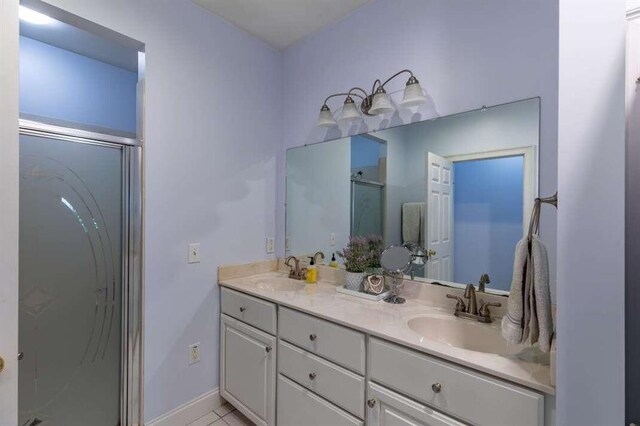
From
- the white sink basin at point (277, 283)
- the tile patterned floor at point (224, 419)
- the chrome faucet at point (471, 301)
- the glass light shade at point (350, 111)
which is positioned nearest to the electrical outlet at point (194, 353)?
the tile patterned floor at point (224, 419)

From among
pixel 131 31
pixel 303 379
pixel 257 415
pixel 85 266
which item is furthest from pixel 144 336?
pixel 131 31

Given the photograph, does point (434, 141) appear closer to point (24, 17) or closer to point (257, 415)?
point (257, 415)

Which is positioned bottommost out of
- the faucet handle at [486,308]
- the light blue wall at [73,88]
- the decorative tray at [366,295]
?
the decorative tray at [366,295]

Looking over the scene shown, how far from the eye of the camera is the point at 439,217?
5.50 feet

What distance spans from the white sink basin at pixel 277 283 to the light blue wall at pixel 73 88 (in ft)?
6.24

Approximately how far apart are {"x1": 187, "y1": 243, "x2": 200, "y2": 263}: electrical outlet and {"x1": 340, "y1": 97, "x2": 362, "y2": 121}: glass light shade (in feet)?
4.16

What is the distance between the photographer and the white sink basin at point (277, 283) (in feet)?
6.69

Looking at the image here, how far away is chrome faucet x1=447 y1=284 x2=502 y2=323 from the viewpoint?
139 centimetres

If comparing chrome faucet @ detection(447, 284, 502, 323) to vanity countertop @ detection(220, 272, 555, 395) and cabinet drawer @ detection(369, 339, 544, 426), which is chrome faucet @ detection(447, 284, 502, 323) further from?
cabinet drawer @ detection(369, 339, 544, 426)

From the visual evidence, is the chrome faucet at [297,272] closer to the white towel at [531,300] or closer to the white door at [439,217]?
the white door at [439,217]

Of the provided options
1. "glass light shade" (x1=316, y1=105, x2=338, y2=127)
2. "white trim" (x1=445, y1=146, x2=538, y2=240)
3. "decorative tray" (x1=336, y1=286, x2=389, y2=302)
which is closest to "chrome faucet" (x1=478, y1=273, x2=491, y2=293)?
"white trim" (x1=445, y1=146, x2=538, y2=240)

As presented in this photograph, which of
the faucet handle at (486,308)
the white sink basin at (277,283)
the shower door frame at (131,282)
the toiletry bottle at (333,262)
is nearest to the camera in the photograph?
the faucet handle at (486,308)

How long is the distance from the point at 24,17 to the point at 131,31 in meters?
0.94

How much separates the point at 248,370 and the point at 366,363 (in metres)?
0.89
